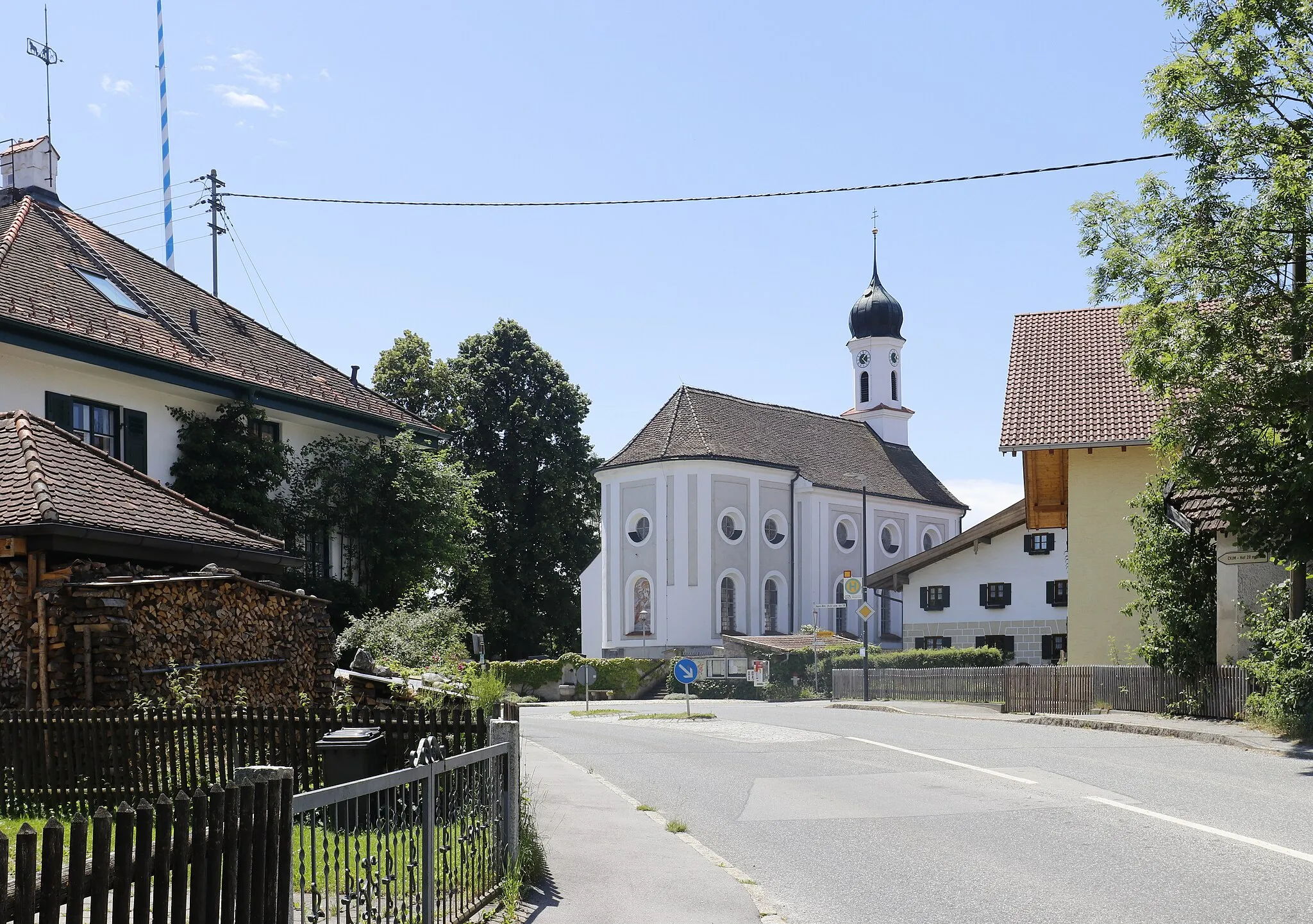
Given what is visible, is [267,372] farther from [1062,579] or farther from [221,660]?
[1062,579]

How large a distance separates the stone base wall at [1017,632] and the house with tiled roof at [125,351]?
29.2m

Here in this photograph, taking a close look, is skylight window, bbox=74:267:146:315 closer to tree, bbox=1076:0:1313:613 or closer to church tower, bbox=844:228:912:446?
tree, bbox=1076:0:1313:613

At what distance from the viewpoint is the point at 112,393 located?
2455cm

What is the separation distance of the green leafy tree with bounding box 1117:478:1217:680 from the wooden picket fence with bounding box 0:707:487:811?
51.2 ft

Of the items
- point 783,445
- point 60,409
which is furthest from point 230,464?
point 783,445

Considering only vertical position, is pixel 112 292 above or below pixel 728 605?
above

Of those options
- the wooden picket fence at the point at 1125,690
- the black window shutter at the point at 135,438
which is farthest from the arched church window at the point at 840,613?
the black window shutter at the point at 135,438

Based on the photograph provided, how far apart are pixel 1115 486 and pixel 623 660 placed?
25850mm

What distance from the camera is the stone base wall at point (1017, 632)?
53250mm

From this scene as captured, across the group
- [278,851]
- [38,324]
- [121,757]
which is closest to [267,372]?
[38,324]

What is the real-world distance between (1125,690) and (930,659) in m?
24.6

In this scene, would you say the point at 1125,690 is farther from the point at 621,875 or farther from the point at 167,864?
the point at 167,864

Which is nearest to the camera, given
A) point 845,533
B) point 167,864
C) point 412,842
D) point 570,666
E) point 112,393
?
point 167,864

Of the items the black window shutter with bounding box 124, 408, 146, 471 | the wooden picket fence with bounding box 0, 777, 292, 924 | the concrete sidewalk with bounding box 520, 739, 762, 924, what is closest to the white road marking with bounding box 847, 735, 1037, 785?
the concrete sidewalk with bounding box 520, 739, 762, 924
